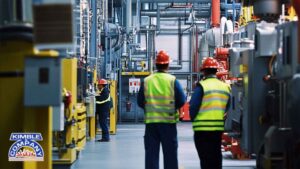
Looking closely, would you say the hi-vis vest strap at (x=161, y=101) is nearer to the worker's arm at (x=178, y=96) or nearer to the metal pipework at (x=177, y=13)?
the worker's arm at (x=178, y=96)

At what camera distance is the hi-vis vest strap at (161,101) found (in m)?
7.62

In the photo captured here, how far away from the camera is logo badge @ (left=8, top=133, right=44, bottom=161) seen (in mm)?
4324

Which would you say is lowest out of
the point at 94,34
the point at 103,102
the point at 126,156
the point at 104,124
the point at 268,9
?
the point at 126,156

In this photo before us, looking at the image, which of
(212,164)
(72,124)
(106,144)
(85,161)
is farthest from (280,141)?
(106,144)

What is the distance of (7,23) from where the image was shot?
13.4ft

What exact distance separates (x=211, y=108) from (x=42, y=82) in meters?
4.11

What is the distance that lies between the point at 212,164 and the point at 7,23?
416cm

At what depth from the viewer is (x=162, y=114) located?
25.0ft

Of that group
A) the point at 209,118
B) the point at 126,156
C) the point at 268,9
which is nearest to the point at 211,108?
the point at 209,118

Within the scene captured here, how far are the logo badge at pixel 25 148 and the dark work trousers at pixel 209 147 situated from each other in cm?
325

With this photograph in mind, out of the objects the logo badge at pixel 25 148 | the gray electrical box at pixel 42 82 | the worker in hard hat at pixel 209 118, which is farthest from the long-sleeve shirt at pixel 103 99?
the gray electrical box at pixel 42 82

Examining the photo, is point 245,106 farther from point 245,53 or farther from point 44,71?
point 44,71

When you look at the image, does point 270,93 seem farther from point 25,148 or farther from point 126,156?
point 126,156

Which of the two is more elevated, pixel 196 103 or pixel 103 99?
pixel 196 103
